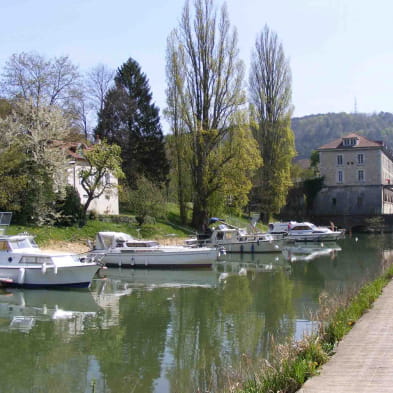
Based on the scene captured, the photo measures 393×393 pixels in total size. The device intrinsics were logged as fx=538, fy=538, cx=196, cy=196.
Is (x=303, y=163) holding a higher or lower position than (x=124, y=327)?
higher

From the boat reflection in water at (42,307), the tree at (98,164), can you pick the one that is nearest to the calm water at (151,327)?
the boat reflection in water at (42,307)

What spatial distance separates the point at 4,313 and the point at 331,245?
36620mm

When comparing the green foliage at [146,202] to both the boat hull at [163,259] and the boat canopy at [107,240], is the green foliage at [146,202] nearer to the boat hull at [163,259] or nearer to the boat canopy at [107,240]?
the boat canopy at [107,240]

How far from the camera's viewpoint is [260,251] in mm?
39938

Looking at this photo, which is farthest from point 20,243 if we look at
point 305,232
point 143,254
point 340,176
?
point 340,176

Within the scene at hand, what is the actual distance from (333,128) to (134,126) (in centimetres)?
11970

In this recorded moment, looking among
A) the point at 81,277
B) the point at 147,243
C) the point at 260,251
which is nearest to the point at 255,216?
the point at 260,251

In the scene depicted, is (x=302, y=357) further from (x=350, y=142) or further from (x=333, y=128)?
(x=333, y=128)

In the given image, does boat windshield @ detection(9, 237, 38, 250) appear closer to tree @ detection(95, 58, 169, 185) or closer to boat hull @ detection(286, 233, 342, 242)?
tree @ detection(95, 58, 169, 185)

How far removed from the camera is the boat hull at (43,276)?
23.0 m

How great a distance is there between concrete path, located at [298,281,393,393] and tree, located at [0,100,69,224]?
25.6 meters

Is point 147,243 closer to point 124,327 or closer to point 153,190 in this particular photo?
point 153,190

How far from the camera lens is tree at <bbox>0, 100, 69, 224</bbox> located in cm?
3388

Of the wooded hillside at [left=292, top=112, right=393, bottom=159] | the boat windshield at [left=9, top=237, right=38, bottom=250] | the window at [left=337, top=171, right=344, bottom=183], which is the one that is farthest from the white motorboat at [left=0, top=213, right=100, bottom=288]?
the wooded hillside at [left=292, top=112, right=393, bottom=159]
